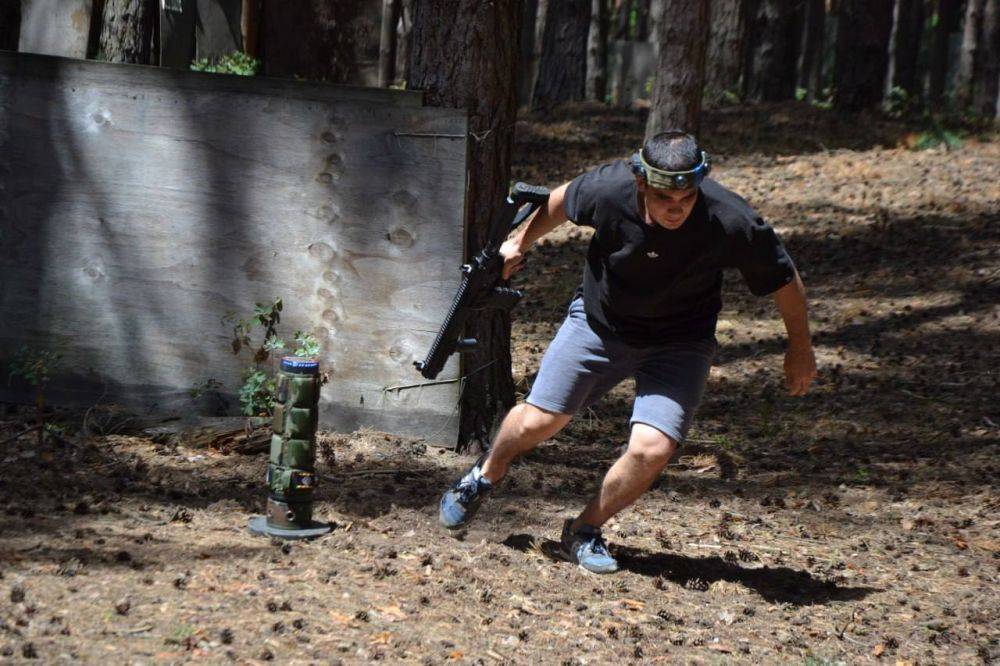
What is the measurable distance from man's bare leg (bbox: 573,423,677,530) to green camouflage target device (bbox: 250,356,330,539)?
1.29 meters

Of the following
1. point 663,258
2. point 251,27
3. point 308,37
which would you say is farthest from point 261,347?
point 308,37

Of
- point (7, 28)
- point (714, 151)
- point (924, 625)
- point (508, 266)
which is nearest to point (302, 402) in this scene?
point (508, 266)

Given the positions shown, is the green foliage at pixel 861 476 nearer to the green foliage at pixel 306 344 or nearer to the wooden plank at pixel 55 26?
the green foliage at pixel 306 344

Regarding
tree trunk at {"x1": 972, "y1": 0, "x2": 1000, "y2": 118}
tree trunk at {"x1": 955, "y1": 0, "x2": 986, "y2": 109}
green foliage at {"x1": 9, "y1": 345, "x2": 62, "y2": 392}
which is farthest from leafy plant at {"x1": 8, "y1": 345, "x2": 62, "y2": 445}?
tree trunk at {"x1": 955, "y1": 0, "x2": 986, "y2": 109}

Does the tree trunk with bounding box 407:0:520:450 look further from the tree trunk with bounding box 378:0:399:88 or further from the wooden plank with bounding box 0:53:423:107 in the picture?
the tree trunk with bounding box 378:0:399:88

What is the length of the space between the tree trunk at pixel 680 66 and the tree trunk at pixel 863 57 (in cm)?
550

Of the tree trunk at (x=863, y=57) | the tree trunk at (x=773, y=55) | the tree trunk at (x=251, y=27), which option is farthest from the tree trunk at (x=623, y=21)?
the tree trunk at (x=251, y=27)

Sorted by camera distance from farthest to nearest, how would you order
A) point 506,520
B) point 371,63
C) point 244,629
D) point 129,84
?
point 371,63 < point 129,84 < point 506,520 < point 244,629

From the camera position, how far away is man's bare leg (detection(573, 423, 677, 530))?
5.09 meters

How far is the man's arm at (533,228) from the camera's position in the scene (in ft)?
16.8

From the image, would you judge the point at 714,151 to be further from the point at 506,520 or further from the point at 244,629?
the point at 244,629

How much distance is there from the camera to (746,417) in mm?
8594

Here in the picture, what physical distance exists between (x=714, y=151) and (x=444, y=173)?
9.89 meters

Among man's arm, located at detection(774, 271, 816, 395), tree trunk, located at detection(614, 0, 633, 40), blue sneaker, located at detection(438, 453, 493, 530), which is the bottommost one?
blue sneaker, located at detection(438, 453, 493, 530)
